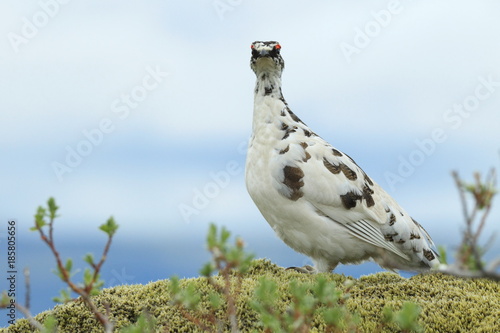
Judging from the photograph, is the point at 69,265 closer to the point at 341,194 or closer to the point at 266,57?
the point at 341,194

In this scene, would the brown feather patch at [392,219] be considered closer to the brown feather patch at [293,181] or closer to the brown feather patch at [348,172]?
the brown feather patch at [348,172]

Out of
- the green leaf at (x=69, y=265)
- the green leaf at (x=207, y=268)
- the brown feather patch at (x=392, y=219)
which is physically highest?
the brown feather patch at (x=392, y=219)

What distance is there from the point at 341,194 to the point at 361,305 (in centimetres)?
133

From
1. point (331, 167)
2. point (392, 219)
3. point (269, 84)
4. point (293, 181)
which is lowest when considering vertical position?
point (392, 219)

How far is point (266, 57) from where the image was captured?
6953 mm

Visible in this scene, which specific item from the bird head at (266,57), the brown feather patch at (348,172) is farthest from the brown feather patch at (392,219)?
the bird head at (266,57)

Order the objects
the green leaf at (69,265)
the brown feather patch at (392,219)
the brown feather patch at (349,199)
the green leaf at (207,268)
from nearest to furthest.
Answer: the green leaf at (207,268)
the green leaf at (69,265)
the brown feather patch at (349,199)
the brown feather patch at (392,219)

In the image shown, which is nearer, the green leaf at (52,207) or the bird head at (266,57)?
the green leaf at (52,207)

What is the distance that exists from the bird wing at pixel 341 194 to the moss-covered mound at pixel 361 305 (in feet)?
1.73

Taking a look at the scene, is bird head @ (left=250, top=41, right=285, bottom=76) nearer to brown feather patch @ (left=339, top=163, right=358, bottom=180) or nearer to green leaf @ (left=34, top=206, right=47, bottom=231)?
brown feather patch @ (left=339, top=163, right=358, bottom=180)

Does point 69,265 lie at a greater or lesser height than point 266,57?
lesser

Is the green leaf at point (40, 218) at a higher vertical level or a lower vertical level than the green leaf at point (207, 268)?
higher

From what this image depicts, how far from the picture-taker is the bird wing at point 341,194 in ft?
21.8

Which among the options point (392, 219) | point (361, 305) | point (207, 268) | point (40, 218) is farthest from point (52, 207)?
point (392, 219)
